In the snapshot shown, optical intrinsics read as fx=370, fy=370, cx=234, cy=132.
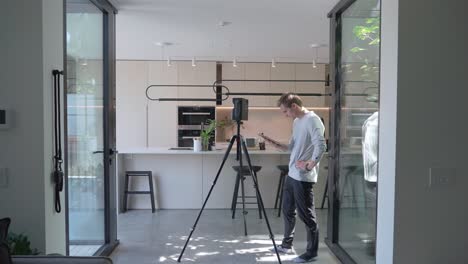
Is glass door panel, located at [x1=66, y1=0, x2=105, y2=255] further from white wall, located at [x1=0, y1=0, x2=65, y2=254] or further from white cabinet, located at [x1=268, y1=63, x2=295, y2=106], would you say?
white cabinet, located at [x1=268, y1=63, x2=295, y2=106]

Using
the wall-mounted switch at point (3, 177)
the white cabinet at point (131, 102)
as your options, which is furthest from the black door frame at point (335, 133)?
the white cabinet at point (131, 102)

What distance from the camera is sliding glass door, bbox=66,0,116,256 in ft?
8.63

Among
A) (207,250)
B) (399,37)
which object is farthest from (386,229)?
(207,250)

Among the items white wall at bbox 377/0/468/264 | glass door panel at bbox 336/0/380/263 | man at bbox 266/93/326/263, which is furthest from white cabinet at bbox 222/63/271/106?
white wall at bbox 377/0/468/264

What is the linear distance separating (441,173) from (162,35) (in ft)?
12.1

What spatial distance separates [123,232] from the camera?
13.2 ft

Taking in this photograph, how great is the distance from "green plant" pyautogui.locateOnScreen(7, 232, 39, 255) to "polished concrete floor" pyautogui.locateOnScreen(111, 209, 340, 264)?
1406 mm

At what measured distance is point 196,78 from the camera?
700cm

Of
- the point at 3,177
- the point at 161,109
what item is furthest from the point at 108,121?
the point at 161,109

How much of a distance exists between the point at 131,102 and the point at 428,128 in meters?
5.75

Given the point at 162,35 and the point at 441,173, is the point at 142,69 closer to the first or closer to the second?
the point at 162,35

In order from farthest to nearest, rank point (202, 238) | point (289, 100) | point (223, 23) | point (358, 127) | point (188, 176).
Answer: point (188, 176)
point (223, 23)
point (202, 238)
point (289, 100)
point (358, 127)

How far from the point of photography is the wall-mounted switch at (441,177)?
212cm

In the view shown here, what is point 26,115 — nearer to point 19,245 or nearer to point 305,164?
point 19,245
